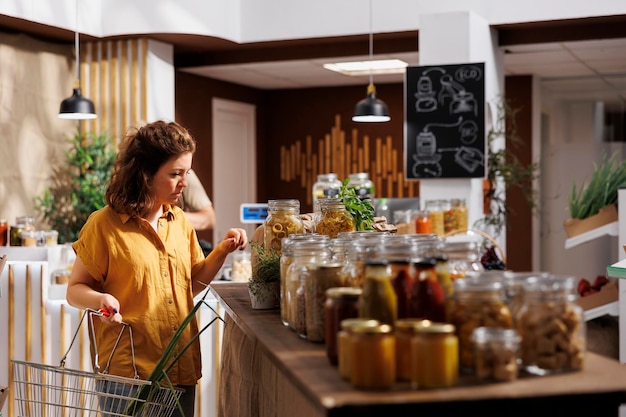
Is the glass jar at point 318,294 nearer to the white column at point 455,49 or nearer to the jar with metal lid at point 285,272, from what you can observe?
the jar with metal lid at point 285,272

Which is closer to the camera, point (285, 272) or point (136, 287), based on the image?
point (285, 272)

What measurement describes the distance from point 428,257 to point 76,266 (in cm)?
152

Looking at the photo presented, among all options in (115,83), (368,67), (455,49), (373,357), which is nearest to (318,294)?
(373,357)

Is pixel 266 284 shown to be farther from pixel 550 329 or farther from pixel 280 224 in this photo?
pixel 550 329

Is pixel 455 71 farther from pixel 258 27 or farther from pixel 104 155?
pixel 104 155

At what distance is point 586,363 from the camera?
5.54 feet

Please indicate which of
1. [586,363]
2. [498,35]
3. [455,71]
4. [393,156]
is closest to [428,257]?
[586,363]

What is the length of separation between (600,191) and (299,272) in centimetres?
421

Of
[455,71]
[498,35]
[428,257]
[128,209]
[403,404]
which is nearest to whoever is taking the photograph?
[403,404]

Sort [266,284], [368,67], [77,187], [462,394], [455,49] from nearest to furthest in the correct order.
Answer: [462,394], [266,284], [455,49], [77,187], [368,67]

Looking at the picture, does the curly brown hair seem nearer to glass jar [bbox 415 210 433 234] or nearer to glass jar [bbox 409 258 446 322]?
glass jar [bbox 409 258 446 322]

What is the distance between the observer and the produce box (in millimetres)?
5660

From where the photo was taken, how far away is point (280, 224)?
8.95ft

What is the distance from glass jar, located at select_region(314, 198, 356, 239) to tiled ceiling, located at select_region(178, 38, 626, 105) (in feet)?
18.0
